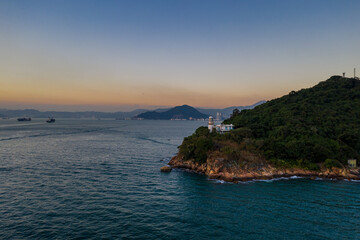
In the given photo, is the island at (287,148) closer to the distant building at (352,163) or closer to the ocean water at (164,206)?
the distant building at (352,163)

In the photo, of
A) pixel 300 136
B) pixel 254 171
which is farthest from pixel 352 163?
pixel 254 171

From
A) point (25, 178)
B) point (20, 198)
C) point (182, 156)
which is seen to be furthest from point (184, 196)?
point (25, 178)

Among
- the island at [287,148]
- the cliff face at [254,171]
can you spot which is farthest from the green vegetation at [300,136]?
the cliff face at [254,171]

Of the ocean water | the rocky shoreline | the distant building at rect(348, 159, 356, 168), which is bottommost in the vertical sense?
the ocean water

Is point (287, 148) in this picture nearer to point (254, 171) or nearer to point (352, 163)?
point (254, 171)

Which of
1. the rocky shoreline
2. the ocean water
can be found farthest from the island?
the ocean water

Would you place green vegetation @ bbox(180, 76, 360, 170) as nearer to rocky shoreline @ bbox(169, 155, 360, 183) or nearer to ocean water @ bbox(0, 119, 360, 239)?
rocky shoreline @ bbox(169, 155, 360, 183)
